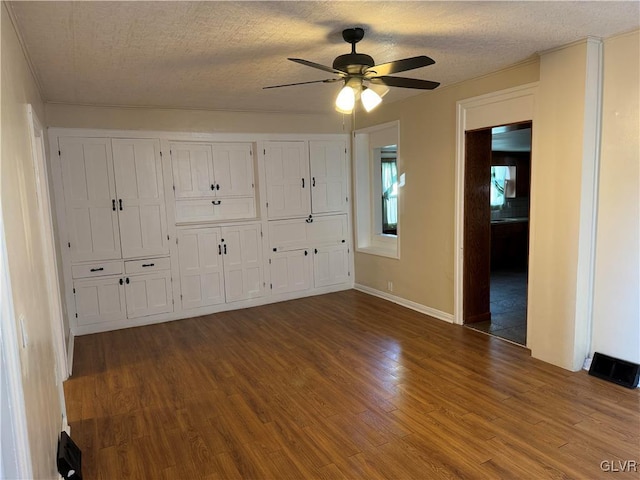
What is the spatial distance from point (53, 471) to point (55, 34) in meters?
2.50

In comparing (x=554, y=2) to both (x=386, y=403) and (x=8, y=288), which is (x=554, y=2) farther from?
(x=8, y=288)

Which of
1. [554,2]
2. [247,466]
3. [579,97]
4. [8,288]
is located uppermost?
[554,2]

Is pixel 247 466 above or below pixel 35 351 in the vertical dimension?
below

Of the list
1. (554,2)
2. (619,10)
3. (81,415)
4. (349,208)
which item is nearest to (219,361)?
(81,415)

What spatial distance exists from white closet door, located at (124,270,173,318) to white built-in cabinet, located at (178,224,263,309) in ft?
0.62

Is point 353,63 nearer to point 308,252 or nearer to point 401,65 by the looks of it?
point 401,65

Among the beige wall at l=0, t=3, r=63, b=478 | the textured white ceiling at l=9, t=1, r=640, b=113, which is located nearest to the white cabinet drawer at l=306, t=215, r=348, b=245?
the textured white ceiling at l=9, t=1, r=640, b=113

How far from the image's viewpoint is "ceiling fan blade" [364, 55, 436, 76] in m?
2.48

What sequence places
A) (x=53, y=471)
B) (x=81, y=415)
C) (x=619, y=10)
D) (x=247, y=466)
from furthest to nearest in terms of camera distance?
(x=81, y=415) → (x=619, y=10) → (x=247, y=466) → (x=53, y=471)

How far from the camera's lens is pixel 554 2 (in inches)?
95.7

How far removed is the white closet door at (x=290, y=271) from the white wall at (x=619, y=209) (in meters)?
3.58

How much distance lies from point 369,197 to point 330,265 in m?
1.15

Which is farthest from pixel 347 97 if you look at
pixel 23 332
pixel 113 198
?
pixel 113 198

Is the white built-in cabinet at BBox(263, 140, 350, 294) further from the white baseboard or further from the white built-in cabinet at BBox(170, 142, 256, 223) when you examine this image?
the white baseboard
